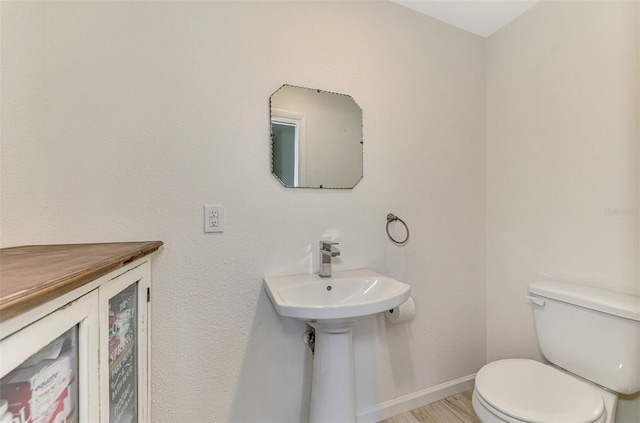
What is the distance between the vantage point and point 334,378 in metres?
1.12

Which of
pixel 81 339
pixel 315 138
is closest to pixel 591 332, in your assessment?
pixel 315 138

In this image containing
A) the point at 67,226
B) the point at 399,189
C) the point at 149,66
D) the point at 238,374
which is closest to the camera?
the point at 67,226

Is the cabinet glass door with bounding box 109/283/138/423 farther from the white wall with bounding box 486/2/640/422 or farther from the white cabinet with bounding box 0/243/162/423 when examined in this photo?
the white wall with bounding box 486/2/640/422

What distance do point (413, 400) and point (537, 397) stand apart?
69 centimetres

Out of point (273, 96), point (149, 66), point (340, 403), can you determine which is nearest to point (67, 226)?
point (149, 66)

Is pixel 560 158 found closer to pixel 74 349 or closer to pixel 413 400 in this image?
pixel 413 400

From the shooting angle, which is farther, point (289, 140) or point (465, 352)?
point (465, 352)

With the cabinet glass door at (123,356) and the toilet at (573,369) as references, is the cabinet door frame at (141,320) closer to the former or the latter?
the cabinet glass door at (123,356)

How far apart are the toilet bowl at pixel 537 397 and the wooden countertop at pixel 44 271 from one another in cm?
131

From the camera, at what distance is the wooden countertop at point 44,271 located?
394mm

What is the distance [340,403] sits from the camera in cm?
112

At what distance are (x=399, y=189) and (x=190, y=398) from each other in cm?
138

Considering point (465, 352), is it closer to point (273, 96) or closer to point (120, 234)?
point (273, 96)

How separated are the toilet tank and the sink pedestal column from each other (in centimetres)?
96
